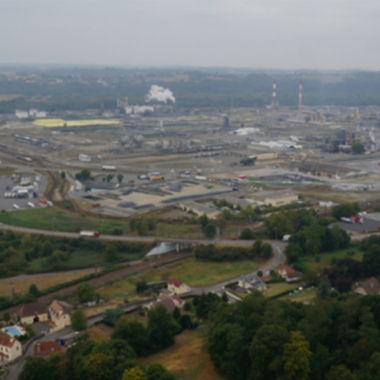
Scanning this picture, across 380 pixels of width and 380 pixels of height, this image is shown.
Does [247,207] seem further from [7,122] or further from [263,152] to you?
[7,122]

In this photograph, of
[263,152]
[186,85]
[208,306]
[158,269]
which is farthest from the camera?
[186,85]

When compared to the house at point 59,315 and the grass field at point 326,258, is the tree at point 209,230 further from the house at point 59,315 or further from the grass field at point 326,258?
the house at point 59,315

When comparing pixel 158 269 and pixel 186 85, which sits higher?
pixel 186 85

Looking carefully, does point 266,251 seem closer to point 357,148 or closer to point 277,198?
point 277,198

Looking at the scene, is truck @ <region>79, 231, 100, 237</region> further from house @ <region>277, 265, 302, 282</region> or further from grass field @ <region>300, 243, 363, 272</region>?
grass field @ <region>300, 243, 363, 272</region>

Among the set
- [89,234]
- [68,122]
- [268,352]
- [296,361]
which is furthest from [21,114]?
[296,361]

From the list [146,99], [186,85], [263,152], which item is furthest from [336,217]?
[186,85]
